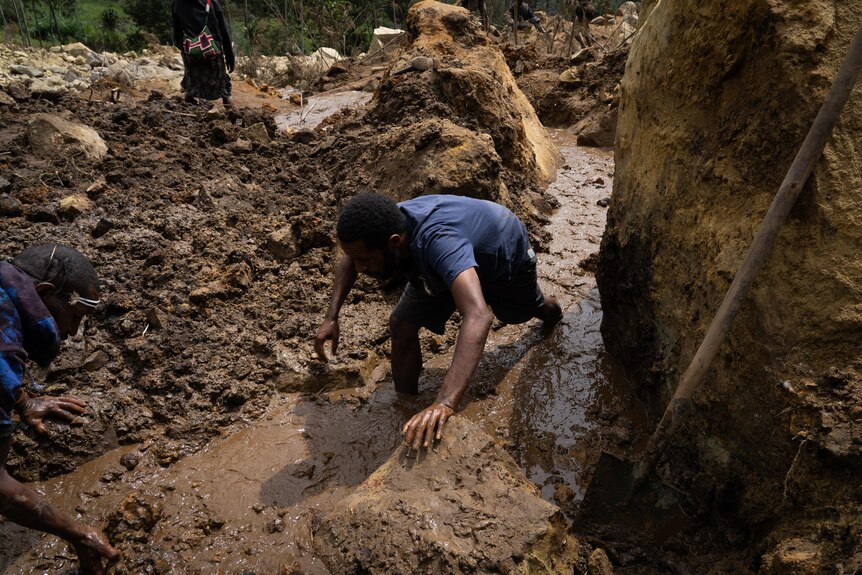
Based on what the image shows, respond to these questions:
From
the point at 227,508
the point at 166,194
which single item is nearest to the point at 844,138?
the point at 227,508

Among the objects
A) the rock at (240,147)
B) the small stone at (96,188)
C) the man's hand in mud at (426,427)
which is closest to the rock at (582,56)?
the rock at (240,147)

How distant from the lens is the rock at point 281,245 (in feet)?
Result: 13.9

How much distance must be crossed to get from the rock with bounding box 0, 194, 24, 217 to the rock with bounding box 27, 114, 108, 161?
0.84 m

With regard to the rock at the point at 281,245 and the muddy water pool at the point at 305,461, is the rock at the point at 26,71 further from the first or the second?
the muddy water pool at the point at 305,461

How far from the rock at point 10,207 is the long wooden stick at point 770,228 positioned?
4.40m

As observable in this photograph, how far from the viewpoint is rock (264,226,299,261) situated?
13.9 feet

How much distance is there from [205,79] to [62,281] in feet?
17.8

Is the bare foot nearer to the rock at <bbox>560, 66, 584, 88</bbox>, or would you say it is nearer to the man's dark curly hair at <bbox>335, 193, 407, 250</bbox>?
the man's dark curly hair at <bbox>335, 193, 407, 250</bbox>

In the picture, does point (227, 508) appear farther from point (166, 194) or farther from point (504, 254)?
point (166, 194)

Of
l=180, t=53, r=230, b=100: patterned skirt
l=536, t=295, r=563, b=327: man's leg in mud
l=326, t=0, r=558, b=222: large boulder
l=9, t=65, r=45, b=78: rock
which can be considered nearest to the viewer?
l=536, t=295, r=563, b=327: man's leg in mud

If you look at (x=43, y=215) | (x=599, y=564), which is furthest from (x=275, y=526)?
(x=43, y=215)

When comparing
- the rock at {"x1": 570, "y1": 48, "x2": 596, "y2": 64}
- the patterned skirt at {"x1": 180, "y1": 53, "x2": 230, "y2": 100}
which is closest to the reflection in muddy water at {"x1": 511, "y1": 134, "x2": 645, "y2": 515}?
the patterned skirt at {"x1": 180, "y1": 53, "x2": 230, "y2": 100}

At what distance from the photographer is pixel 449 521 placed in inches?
77.6

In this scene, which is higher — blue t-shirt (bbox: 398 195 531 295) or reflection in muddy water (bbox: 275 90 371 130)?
blue t-shirt (bbox: 398 195 531 295)
